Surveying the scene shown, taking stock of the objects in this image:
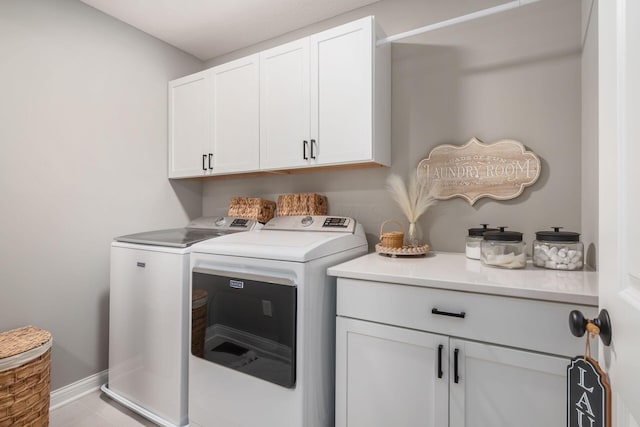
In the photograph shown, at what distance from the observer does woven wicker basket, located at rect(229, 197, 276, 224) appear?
7.91 ft

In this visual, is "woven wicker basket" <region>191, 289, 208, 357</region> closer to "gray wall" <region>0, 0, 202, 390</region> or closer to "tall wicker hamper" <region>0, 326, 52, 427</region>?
"tall wicker hamper" <region>0, 326, 52, 427</region>

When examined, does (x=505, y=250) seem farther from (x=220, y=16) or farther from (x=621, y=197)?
(x=220, y=16)

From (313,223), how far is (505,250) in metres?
1.14

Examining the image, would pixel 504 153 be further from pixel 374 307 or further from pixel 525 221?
pixel 374 307

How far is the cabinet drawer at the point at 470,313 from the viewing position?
105 centimetres

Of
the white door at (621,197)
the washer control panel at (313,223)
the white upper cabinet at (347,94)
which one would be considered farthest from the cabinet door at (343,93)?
the white door at (621,197)

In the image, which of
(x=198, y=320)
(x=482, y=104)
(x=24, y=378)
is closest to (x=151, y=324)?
(x=198, y=320)

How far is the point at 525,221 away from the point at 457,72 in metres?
0.94

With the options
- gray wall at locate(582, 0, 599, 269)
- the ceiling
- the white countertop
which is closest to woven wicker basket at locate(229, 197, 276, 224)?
the white countertop

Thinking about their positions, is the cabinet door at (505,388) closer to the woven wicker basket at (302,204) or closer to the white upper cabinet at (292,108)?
the white upper cabinet at (292,108)

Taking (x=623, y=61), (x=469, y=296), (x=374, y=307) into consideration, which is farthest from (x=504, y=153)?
(x=623, y=61)

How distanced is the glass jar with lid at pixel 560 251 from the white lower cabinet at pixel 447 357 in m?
0.39

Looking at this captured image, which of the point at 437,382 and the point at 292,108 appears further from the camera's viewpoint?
the point at 292,108

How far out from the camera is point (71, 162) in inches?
83.0
